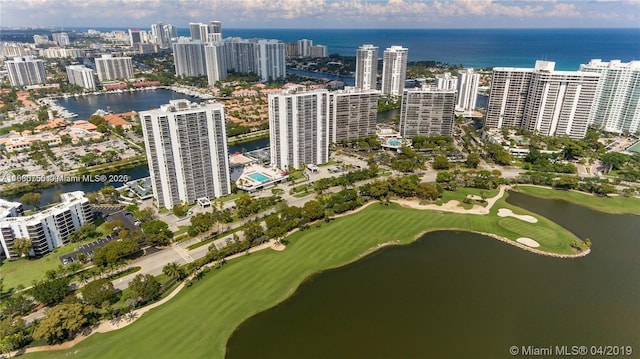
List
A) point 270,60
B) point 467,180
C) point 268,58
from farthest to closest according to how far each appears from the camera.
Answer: point 270,60 < point 268,58 < point 467,180

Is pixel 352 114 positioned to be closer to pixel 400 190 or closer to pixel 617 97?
pixel 400 190

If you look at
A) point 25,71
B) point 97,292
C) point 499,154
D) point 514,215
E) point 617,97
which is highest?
point 617,97

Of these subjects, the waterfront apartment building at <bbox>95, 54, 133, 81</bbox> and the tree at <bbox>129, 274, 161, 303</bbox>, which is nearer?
the tree at <bbox>129, 274, 161, 303</bbox>

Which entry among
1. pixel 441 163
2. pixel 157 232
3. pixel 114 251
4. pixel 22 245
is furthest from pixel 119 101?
pixel 441 163

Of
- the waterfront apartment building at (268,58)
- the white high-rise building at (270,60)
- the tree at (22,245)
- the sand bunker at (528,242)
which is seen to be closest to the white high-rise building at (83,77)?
the waterfront apartment building at (268,58)

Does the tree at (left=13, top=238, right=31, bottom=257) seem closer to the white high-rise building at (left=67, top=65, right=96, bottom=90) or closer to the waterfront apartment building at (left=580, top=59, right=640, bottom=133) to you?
the waterfront apartment building at (left=580, top=59, right=640, bottom=133)

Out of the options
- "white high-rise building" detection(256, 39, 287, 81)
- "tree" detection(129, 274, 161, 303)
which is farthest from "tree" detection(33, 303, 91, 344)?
"white high-rise building" detection(256, 39, 287, 81)

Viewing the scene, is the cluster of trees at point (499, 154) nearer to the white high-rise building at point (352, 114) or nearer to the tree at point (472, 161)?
the tree at point (472, 161)
